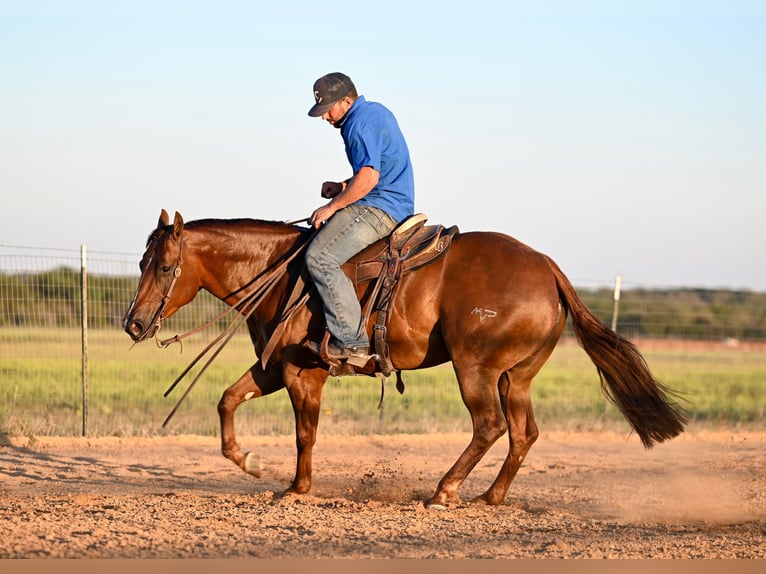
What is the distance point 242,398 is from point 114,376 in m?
6.98

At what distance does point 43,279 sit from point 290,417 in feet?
14.2

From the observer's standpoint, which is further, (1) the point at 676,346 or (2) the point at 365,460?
(1) the point at 676,346

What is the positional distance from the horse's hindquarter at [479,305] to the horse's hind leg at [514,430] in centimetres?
46

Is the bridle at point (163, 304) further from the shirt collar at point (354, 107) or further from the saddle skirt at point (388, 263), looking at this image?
the shirt collar at point (354, 107)

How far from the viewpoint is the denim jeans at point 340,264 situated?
7660mm

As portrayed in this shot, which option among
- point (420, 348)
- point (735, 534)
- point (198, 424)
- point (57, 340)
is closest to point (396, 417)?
point (198, 424)

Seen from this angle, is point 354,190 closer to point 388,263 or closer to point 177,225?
point 388,263

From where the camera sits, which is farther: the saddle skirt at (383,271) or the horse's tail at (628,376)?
the horse's tail at (628,376)

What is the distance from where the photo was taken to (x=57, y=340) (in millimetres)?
13266

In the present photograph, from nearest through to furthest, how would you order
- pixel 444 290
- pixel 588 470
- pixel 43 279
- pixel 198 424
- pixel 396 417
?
1. pixel 444 290
2. pixel 588 470
3. pixel 43 279
4. pixel 198 424
5. pixel 396 417

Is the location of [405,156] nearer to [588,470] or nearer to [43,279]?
[588,470]

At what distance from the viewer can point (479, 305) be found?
25.3 feet

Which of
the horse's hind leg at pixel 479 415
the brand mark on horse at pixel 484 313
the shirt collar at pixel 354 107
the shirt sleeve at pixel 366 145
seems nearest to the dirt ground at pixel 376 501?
the horse's hind leg at pixel 479 415

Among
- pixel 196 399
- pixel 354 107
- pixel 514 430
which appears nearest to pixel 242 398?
pixel 514 430
